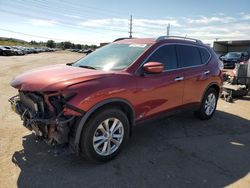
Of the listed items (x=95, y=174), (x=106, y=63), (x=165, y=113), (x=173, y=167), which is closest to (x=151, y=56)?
(x=106, y=63)

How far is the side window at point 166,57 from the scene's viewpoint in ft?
15.2

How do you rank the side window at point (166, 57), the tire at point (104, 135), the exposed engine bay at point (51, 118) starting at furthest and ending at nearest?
the side window at point (166, 57) < the tire at point (104, 135) < the exposed engine bay at point (51, 118)

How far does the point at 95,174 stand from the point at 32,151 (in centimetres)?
123

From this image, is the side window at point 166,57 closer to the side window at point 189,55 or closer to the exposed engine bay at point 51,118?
the side window at point 189,55

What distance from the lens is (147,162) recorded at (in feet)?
13.2

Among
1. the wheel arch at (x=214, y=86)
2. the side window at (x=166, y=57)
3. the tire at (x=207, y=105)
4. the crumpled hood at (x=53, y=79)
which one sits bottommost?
the tire at (x=207, y=105)

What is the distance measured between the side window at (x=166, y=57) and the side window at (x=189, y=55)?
0.25m

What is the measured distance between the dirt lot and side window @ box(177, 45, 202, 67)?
1.41 meters

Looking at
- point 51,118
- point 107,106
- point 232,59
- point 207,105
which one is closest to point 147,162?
point 107,106

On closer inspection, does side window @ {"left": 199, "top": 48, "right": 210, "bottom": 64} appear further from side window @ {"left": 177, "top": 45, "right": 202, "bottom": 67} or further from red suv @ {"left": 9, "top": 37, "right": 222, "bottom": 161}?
red suv @ {"left": 9, "top": 37, "right": 222, "bottom": 161}

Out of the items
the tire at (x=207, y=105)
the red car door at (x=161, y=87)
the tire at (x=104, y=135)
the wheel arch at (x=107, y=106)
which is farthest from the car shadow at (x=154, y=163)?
the tire at (x=207, y=105)

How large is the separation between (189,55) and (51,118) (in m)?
3.25

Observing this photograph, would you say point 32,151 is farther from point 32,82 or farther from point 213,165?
point 213,165

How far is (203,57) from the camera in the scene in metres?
5.91
